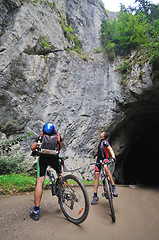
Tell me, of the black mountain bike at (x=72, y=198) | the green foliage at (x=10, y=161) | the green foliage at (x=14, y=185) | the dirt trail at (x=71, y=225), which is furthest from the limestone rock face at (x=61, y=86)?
the black mountain bike at (x=72, y=198)

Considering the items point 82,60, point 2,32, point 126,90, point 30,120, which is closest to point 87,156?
point 30,120

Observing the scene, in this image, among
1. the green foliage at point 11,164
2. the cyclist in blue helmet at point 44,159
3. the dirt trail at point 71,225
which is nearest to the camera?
the dirt trail at point 71,225

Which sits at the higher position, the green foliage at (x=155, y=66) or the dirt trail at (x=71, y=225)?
the green foliage at (x=155, y=66)

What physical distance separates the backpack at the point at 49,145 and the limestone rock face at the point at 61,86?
4595mm

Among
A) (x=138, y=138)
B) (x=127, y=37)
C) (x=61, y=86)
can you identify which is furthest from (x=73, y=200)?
(x=138, y=138)

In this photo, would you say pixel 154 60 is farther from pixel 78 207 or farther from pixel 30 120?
pixel 78 207

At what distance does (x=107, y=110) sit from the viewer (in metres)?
9.50

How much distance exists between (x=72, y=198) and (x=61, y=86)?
6.96 m

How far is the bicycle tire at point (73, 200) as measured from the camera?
2.16 metres

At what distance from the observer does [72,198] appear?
7.93 feet

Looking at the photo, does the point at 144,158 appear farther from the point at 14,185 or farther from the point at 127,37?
the point at 14,185

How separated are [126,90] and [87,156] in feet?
16.3

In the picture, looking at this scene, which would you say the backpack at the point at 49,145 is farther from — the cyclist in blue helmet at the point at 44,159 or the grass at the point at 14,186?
the grass at the point at 14,186

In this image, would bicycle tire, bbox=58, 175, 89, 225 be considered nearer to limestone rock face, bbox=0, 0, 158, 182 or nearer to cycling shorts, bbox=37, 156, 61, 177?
cycling shorts, bbox=37, 156, 61, 177
